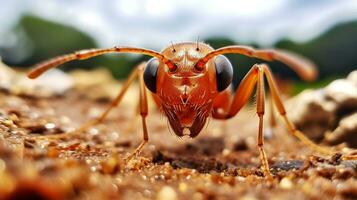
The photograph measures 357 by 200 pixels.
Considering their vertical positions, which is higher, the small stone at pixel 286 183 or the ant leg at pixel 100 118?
the ant leg at pixel 100 118

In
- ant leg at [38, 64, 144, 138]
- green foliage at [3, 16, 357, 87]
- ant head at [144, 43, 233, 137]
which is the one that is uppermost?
green foliage at [3, 16, 357, 87]

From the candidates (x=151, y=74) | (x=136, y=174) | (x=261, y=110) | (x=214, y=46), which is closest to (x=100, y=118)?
(x=151, y=74)

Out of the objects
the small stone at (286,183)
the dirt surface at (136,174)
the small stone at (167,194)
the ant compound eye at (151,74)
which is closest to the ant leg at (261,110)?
the dirt surface at (136,174)

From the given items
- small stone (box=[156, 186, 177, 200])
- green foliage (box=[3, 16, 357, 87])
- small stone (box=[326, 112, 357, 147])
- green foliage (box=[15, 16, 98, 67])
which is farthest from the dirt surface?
green foliage (box=[15, 16, 98, 67])

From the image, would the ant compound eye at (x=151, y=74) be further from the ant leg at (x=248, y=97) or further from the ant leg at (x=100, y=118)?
the ant leg at (x=100, y=118)

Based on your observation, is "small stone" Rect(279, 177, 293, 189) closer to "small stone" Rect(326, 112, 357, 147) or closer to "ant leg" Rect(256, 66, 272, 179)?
"ant leg" Rect(256, 66, 272, 179)

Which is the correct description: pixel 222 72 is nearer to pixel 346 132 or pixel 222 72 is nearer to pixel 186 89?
pixel 186 89

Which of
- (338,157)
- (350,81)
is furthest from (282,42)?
(338,157)
